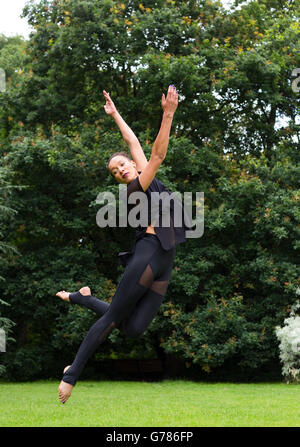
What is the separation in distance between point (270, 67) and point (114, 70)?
3.69 m

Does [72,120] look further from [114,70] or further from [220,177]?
[220,177]

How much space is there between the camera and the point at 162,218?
3842 mm

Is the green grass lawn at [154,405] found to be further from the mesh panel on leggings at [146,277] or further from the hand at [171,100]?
the hand at [171,100]

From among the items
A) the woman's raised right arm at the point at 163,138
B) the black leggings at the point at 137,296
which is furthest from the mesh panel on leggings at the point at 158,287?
the woman's raised right arm at the point at 163,138

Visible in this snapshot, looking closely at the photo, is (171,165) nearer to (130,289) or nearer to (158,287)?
(158,287)

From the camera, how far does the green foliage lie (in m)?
12.8

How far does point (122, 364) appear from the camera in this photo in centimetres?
1498

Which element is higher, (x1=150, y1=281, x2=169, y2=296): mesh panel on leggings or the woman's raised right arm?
the woman's raised right arm

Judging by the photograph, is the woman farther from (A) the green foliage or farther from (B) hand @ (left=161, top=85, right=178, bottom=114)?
(A) the green foliage

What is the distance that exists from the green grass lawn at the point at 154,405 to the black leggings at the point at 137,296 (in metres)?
4.21

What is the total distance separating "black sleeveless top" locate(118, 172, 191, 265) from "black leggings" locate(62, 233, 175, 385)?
0.06 m

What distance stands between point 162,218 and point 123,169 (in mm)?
432

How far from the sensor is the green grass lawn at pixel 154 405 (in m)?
7.92

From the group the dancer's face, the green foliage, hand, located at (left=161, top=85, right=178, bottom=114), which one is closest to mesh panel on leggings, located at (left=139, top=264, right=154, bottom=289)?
the dancer's face
